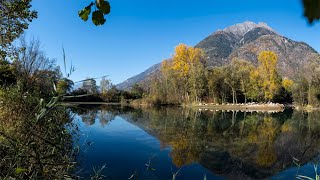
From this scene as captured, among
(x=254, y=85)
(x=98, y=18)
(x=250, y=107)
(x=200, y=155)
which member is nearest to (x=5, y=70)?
(x=98, y=18)

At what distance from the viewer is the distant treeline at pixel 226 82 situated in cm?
5625

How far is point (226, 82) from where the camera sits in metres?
56.0

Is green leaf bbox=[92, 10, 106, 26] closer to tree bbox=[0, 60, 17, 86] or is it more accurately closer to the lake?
tree bbox=[0, 60, 17, 86]

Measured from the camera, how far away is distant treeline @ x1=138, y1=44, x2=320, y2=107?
5625 centimetres

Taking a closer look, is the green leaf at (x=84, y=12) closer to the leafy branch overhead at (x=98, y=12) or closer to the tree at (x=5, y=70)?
the leafy branch overhead at (x=98, y=12)

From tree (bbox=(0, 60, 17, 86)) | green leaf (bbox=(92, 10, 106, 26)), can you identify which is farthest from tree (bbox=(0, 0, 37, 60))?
green leaf (bbox=(92, 10, 106, 26))

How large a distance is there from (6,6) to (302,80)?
54506 mm

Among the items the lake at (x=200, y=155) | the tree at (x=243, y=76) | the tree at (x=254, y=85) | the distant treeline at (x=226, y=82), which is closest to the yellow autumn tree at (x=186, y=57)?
the distant treeline at (x=226, y=82)

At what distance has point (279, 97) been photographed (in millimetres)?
64688

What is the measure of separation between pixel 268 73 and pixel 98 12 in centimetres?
6141

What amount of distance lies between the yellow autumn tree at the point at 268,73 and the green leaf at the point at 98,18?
59.5 meters

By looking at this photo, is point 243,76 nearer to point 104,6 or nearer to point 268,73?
point 268,73

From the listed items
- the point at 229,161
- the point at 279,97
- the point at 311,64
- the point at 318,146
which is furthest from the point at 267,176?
the point at 279,97

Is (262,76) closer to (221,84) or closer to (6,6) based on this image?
(221,84)
